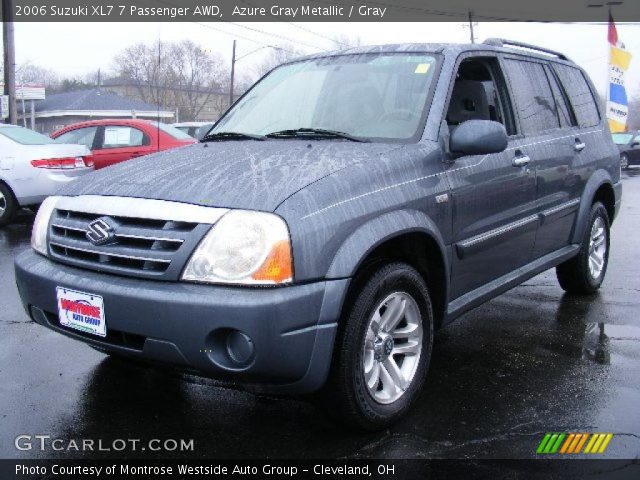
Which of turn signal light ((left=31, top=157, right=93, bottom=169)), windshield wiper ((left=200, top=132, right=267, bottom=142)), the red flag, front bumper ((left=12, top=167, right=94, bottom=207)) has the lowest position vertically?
front bumper ((left=12, top=167, right=94, bottom=207))

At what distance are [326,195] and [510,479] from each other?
137 centimetres

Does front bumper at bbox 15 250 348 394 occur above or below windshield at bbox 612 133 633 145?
below

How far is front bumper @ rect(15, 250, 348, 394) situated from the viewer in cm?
236

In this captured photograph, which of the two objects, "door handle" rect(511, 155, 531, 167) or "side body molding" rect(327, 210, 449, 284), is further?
"door handle" rect(511, 155, 531, 167)

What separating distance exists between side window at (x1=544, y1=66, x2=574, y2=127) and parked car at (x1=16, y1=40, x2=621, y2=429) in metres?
0.51

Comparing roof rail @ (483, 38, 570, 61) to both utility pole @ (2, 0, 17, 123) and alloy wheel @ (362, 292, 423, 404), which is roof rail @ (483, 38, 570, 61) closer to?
alloy wheel @ (362, 292, 423, 404)

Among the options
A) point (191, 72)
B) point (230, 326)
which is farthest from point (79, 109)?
point (230, 326)

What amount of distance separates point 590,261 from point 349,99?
9.26ft

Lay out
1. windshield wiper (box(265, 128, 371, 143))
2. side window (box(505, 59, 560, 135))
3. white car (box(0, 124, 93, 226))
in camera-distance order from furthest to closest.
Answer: white car (box(0, 124, 93, 226))
side window (box(505, 59, 560, 135))
windshield wiper (box(265, 128, 371, 143))

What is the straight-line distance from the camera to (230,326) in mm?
2350

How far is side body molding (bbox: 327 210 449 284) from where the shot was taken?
8.39 ft

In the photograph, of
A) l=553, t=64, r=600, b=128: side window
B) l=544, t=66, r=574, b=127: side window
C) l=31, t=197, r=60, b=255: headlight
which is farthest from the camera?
l=553, t=64, r=600, b=128: side window

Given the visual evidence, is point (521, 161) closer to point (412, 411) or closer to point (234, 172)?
point (412, 411)

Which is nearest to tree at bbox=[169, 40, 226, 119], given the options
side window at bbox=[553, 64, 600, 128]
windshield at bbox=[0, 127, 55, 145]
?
windshield at bbox=[0, 127, 55, 145]
